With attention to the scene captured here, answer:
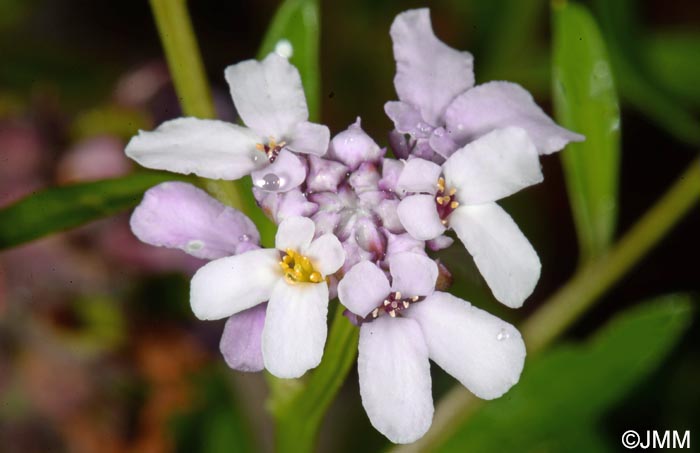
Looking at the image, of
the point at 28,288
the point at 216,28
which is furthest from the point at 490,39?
the point at 28,288

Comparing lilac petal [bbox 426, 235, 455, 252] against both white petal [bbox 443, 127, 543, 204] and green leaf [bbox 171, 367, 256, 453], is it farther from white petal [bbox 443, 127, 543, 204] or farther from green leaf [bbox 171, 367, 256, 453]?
green leaf [bbox 171, 367, 256, 453]

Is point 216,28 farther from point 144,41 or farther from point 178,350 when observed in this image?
point 178,350

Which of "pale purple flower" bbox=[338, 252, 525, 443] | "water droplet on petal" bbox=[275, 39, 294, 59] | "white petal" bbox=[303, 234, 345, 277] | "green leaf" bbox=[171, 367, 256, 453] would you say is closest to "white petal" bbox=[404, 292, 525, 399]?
"pale purple flower" bbox=[338, 252, 525, 443]

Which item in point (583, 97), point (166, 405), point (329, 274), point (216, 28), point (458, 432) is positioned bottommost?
point (166, 405)

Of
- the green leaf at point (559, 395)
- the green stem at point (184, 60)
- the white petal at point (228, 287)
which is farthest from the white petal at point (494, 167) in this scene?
the green leaf at point (559, 395)

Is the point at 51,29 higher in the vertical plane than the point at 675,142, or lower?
higher

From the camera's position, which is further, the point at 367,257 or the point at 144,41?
the point at 144,41

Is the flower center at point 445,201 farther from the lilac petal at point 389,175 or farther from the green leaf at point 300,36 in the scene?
the green leaf at point 300,36
